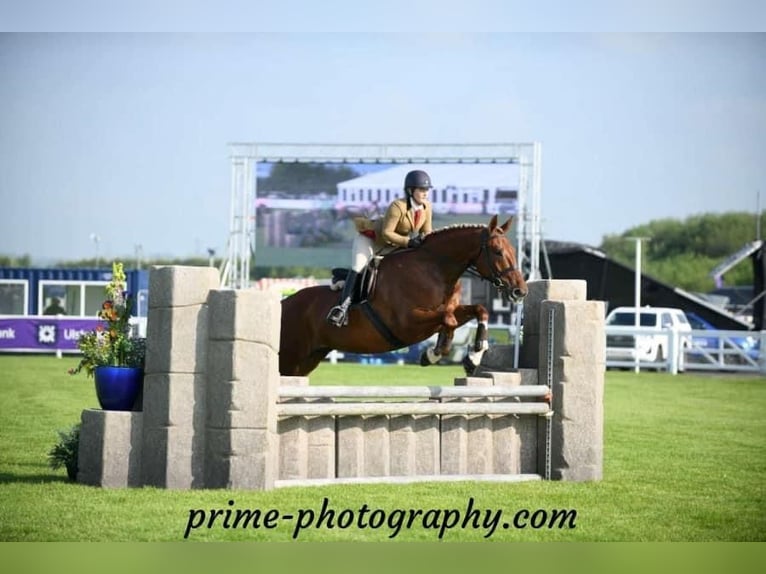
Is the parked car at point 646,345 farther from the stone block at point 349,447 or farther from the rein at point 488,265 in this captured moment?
the stone block at point 349,447

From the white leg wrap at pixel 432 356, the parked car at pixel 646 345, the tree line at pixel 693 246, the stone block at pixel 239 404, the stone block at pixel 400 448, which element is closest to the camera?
the stone block at pixel 239 404

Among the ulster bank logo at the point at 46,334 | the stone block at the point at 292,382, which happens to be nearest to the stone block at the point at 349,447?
the stone block at the point at 292,382

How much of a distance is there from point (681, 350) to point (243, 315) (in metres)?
18.6

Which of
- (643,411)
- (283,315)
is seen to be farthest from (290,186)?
(283,315)

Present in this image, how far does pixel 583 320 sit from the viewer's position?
790cm

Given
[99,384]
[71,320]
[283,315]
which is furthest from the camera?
[71,320]

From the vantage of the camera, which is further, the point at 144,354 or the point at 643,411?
the point at 643,411

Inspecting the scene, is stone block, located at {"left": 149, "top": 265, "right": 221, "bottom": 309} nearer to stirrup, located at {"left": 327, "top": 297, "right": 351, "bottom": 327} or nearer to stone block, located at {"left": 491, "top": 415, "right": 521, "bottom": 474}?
stirrup, located at {"left": 327, "top": 297, "right": 351, "bottom": 327}

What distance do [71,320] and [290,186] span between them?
5581 millimetres

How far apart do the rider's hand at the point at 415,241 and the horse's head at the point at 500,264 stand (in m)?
0.47

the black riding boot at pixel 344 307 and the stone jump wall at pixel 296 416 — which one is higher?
the black riding boot at pixel 344 307

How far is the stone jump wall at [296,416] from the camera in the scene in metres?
7.00

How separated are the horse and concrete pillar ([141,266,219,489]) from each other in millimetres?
1701

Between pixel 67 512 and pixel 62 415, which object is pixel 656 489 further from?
pixel 62 415
